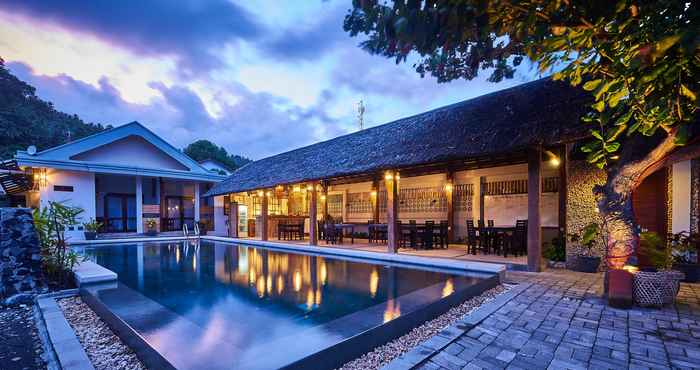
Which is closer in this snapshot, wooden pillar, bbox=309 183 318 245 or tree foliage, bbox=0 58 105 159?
wooden pillar, bbox=309 183 318 245

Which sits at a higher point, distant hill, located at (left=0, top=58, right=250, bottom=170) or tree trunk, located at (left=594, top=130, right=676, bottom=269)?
distant hill, located at (left=0, top=58, right=250, bottom=170)

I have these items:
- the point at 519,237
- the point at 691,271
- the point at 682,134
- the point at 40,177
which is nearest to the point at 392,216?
the point at 519,237

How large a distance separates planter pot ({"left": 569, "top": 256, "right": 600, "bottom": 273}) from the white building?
16720mm

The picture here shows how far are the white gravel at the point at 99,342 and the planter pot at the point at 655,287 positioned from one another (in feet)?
18.0

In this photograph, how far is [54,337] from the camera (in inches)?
115

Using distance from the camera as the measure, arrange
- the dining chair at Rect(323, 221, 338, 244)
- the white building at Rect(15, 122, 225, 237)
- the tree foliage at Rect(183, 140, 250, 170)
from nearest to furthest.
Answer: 1. the dining chair at Rect(323, 221, 338, 244)
2. the white building at Rect(15, 122, 225, 237)
3. the tree foliage at Rect(183, 140, 250, 170)

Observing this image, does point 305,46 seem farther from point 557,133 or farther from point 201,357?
point 201,357

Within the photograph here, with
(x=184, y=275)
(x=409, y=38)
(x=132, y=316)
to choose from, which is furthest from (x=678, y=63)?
(x=184, y=275)

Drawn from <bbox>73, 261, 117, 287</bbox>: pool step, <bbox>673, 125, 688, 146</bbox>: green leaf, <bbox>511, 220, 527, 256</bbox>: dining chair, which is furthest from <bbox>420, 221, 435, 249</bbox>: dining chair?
<bbox>73, 261, 117, 287</bbox>: pool step

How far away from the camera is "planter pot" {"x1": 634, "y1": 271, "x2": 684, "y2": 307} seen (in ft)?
11.8

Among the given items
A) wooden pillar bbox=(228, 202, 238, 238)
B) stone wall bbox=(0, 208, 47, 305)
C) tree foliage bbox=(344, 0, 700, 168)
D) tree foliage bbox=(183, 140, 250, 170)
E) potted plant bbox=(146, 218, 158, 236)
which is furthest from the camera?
tree foliage bbox=(183, 140, 250, 170)

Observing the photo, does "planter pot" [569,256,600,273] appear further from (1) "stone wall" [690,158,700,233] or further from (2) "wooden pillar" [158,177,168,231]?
(2) "wooden pillar" [158,177,168,231]

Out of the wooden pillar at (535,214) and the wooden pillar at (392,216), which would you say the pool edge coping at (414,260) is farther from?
the wooden pillar at (535,214)

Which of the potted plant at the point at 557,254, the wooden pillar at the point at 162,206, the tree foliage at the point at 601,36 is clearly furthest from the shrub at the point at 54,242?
the wooden pillar at the point at 162,206
